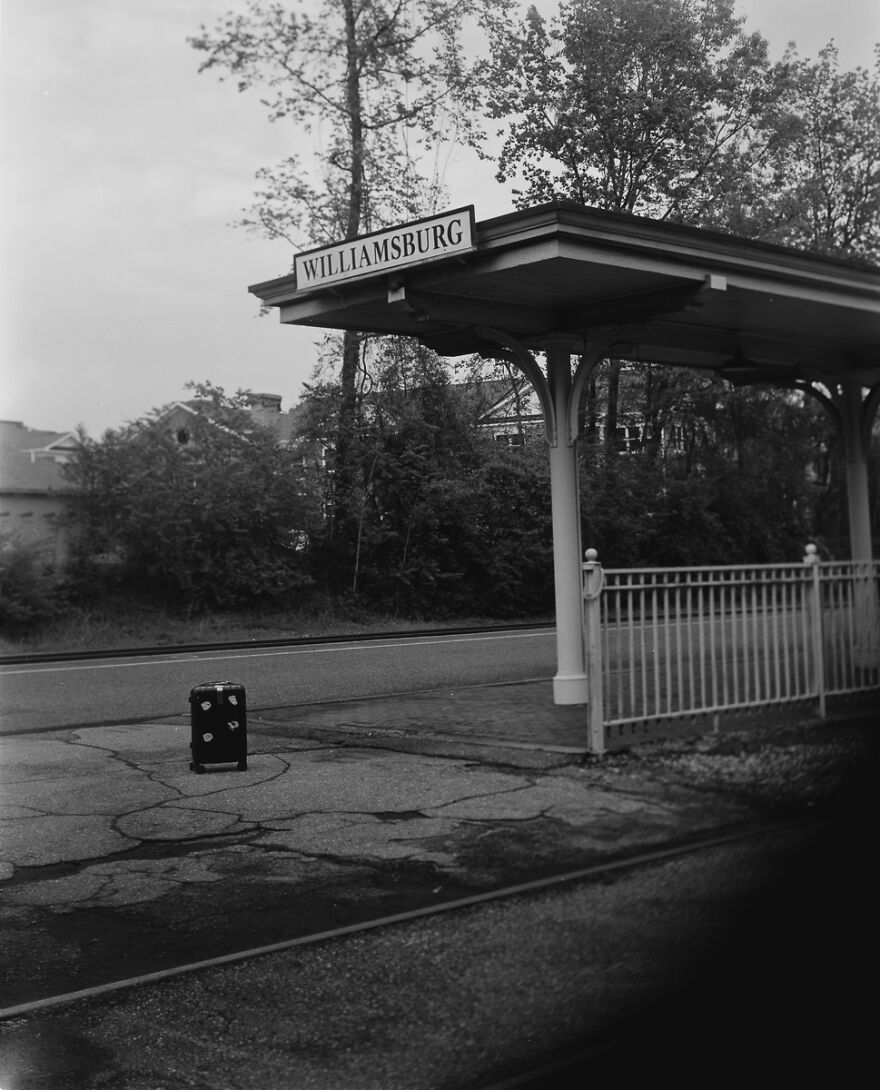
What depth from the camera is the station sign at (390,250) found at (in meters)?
7.11

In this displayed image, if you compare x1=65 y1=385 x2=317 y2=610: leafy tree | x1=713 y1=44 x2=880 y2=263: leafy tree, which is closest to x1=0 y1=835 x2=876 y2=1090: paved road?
x1=713 y1=44 x2=880 y2=263: leafy tree

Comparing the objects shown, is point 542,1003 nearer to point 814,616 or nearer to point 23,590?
point 814,616

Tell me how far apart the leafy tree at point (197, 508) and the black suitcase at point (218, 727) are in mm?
Result: 12448

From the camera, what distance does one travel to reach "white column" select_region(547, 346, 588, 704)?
844cm

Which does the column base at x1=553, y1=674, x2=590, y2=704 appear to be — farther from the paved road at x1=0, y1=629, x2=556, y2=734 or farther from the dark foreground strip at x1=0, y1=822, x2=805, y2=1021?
the dark foreground strip at x1=0, y1=822, x2=805, y2=1021

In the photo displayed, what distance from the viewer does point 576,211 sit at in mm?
6855

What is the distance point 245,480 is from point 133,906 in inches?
620

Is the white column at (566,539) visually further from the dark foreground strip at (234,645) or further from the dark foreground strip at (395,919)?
the dark foreground strip at (234,645)

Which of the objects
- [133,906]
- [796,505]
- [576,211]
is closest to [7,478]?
[796,505]

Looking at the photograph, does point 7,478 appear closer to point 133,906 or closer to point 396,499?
point 396,499

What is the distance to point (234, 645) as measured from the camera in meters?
15.7

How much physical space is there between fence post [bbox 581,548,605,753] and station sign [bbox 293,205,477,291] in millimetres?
2163

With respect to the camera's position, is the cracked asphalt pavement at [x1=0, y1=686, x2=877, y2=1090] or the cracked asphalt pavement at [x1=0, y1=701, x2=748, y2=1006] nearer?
the cracked asphalt pavement at [x1=0, y1=686, x2=877, y2=1090]

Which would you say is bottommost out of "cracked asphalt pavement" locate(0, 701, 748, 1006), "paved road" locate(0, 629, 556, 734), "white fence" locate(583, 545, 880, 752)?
"cracked asphalt pavement" locate(0, 701, 748, 1006)
